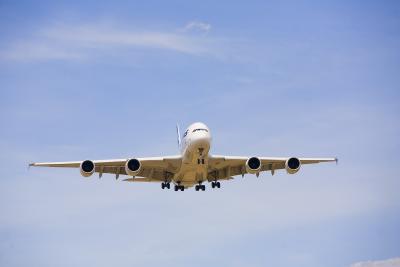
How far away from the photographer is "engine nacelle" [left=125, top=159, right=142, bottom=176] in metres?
63.0

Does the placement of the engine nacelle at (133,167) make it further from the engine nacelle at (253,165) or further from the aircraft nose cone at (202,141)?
the engine nacelle at (253,165)

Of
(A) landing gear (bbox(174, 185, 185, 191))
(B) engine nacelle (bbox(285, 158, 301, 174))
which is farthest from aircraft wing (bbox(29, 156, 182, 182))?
(B) engine nacelle (bbox(285, 158, 301, 174))

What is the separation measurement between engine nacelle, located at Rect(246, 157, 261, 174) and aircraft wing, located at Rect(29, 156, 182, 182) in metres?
5.26

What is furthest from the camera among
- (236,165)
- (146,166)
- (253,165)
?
(236,165)

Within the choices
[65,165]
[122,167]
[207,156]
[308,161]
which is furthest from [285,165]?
[65,165]

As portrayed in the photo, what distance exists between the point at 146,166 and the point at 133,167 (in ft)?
6.77

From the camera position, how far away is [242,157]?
64625 mm

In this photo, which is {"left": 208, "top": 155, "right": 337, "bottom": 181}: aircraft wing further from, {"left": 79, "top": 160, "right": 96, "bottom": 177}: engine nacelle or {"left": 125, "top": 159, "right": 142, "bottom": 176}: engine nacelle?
{"left": 79, "top": 160, "right": 96, "bottom": 177}: engine nacelle

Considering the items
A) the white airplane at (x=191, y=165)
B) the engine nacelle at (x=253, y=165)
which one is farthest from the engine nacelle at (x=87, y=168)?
the engine nacelle at (x=253, y=165)

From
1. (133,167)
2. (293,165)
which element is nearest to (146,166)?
(133,167)

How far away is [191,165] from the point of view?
62844 millimetres

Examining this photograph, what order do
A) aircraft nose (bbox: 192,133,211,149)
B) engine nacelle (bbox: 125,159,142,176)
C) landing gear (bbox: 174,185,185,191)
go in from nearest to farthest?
aircraft nose (bbox: 192,133,211,149) < engine nacelle (bbox: 125,159,142,176) < landing gear (bbox: 174,185,185,191)

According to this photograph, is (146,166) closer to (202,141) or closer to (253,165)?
(202,141)

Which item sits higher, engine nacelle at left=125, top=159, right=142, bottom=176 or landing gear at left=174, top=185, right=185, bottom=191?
landing gear at left=174, top=185, right=185, bottom=191
